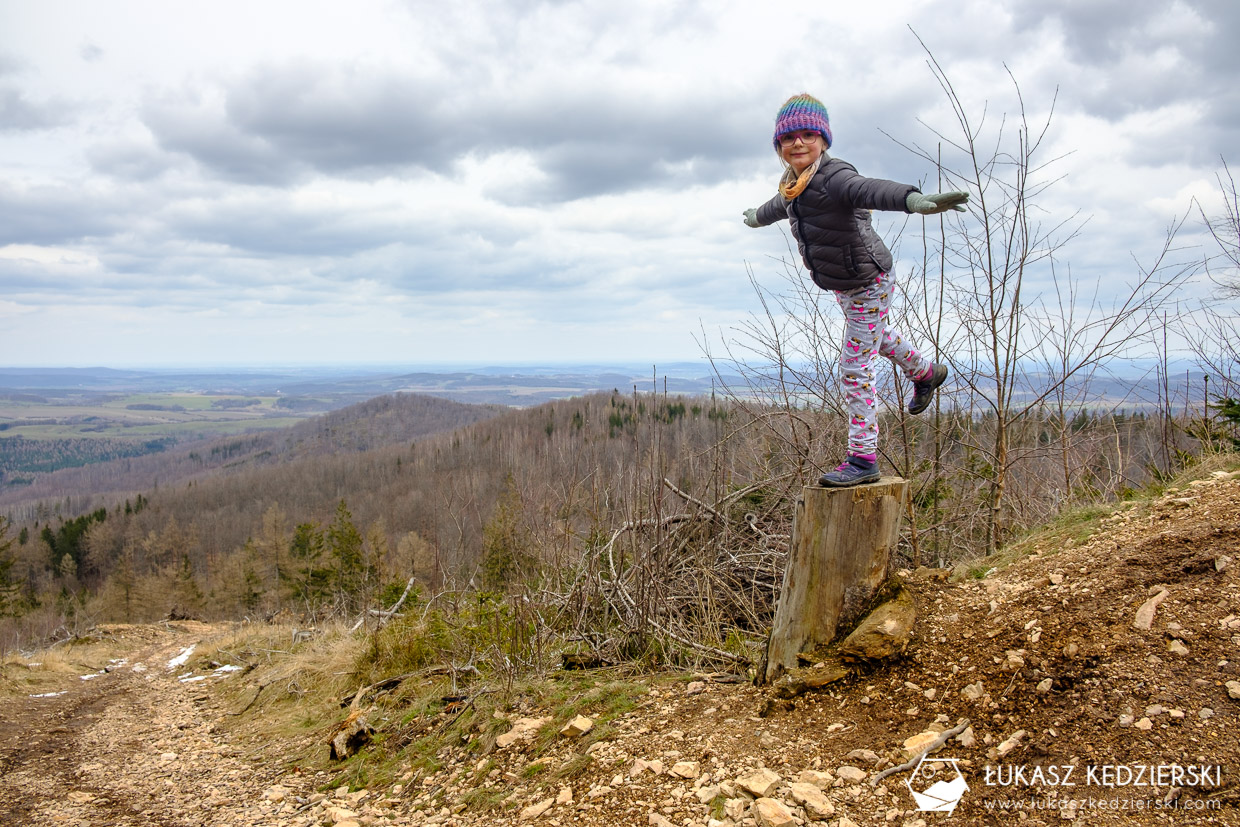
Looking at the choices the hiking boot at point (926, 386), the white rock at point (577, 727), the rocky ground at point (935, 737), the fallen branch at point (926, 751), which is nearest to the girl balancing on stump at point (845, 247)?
the hiking boot at point (926, 386)

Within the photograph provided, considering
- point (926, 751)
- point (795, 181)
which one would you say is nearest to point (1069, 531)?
point (926, 751)

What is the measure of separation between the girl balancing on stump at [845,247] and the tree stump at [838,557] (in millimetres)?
111

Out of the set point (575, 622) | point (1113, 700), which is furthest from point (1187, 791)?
point (575, 622)

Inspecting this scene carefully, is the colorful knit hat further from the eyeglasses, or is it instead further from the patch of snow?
the patch of snow

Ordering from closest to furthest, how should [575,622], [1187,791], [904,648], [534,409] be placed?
[1187,791] < [904,648] < [575,622] < [534,409]

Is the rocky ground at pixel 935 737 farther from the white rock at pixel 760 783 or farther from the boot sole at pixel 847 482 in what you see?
the boot sole at pixel 847 482

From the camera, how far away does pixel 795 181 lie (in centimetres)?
329

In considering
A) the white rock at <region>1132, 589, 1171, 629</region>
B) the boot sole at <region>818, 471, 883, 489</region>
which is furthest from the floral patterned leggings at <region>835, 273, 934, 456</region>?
the white rock at <region>1132, 589, 1171, 629</region>

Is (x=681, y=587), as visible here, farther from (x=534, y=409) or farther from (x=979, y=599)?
(x=534, y=409)

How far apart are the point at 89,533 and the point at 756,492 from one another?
2737 inches

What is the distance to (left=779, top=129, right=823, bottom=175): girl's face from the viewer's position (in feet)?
10.6

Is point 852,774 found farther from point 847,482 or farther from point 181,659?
point 181,659

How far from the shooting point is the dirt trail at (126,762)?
4.11 meters

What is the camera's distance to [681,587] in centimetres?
529
